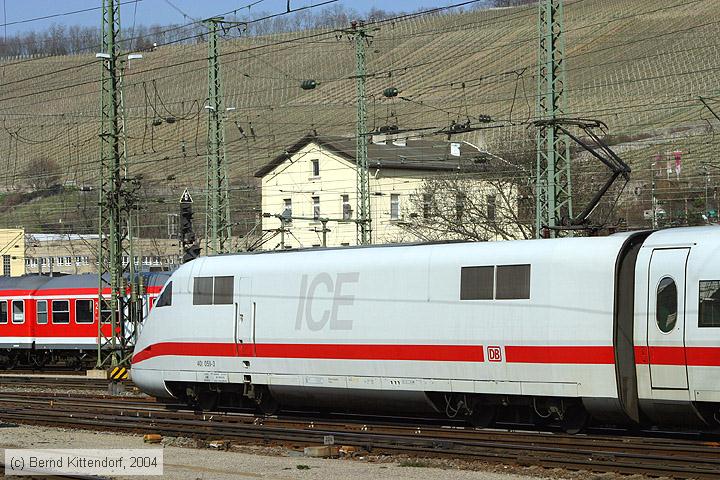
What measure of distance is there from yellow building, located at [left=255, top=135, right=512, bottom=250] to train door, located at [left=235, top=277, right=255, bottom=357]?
44.4 meters

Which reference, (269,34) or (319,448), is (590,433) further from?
(269,34)

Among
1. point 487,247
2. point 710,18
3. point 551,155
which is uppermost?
point 710,18

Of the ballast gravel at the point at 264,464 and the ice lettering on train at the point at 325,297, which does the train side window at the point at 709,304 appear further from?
the ice lettering on train at the point at 325,297

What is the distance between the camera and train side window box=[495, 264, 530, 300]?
18.3 meters

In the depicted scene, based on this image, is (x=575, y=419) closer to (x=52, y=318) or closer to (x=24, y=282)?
(x=52, y=318)

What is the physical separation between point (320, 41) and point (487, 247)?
337ft

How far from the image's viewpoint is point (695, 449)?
A: 598 inches

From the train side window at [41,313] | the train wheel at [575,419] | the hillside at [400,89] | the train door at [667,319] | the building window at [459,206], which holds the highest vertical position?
the hillside at [400,89]

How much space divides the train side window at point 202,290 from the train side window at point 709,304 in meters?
9.96

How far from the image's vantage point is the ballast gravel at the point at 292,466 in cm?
1462

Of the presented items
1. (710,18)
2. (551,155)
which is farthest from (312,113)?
(551,155)

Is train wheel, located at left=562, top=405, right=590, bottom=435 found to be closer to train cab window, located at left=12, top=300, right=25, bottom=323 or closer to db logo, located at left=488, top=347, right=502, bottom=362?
db logo, located at left=488, top=347, right=502, bottom=362

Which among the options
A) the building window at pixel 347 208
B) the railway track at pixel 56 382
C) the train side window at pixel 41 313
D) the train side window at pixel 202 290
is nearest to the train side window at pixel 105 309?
the railway track at pixel 56 382

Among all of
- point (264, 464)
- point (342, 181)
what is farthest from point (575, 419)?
point (342, 181)
